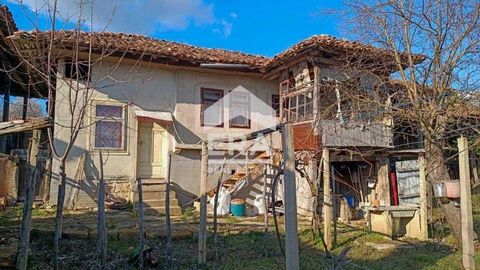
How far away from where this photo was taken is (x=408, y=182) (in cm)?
1139

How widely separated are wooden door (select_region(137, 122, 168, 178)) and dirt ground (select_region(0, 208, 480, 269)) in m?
3.03

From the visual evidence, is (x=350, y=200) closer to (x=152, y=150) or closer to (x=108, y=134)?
(x=152, y=150)

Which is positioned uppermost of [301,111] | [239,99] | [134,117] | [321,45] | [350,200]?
[321,45]

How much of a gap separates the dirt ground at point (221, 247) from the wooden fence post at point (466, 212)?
470 mm

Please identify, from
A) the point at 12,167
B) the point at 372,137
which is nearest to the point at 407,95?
the point at 372,137

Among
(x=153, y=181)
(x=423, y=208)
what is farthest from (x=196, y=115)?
(x=423, y=208)

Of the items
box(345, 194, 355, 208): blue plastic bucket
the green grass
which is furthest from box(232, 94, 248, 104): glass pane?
the green grass

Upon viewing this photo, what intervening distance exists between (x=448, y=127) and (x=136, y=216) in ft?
25.6

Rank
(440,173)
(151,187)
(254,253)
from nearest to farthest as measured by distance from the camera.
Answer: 1. (254,253)
2. (440,173)
3. (151,187)

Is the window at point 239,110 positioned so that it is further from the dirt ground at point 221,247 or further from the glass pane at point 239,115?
the dirt ground at point 221,247

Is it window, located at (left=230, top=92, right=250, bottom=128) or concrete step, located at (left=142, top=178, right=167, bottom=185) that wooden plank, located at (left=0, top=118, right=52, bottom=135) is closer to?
concrete step, located at (left=142, top=178, right=167, bottom=185)

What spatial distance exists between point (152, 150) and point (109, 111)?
189 centimetres

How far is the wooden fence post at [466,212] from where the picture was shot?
5.62 m

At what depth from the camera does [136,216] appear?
9.86 meters
